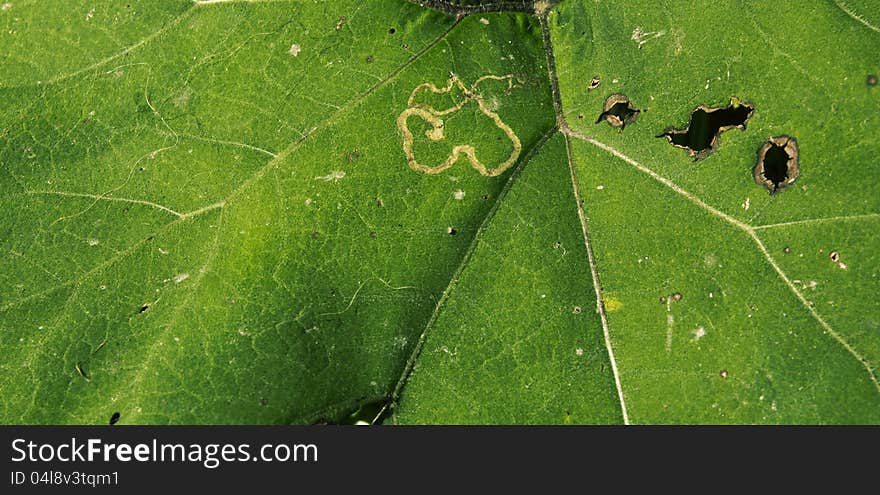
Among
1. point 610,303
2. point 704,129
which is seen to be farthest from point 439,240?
point 704,129

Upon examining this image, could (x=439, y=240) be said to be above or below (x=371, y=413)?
above

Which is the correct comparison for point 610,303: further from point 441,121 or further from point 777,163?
point 441,121

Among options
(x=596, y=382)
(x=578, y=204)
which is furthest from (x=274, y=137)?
(x=596, y=382)

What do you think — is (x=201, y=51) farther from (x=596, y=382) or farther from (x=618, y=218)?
(x=596, y=382)

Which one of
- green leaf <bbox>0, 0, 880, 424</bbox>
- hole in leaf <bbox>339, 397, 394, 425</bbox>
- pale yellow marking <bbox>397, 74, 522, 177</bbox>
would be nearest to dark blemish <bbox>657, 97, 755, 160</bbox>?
green leaf <bbox>0, 0, 880, 424</bbox>

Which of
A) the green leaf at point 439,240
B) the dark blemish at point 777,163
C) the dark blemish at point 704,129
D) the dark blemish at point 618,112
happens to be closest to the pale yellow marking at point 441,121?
the green leaf at point 439,240

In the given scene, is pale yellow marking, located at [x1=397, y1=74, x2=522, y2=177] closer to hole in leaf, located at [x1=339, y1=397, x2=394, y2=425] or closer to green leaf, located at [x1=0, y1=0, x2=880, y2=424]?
green leaf, located at [x1=0, y1=0, x2=880, y2=424]
